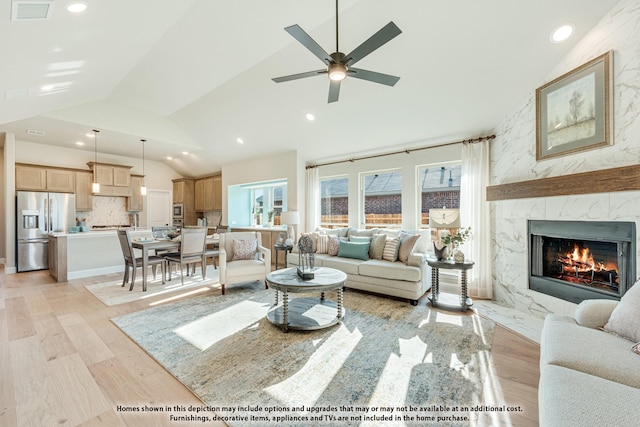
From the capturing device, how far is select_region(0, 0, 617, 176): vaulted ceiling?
2.61 metres

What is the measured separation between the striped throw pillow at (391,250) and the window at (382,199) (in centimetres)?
93

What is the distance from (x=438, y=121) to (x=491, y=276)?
254 cm

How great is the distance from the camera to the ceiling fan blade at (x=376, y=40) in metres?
2.01

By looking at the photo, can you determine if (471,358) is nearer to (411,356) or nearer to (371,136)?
(411,356)

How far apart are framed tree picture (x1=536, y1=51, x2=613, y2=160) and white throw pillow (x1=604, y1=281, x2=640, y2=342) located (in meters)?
1.74

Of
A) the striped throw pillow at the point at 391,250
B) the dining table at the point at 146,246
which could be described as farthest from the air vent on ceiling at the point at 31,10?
the striped throw pillow at the point at 391,250

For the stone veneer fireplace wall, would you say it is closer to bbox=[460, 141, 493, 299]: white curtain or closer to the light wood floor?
bbox=[460, 141, 493, 299]: white curtain

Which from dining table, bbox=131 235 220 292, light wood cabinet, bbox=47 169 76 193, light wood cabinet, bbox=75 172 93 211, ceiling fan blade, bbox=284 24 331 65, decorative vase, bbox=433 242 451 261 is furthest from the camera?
light wood cabinet, bbox=75 172 93 211

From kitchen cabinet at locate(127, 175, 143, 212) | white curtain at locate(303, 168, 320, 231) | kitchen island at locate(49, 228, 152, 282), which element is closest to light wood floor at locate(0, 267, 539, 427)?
kitchen island at locate(49, 228, 152, 282)

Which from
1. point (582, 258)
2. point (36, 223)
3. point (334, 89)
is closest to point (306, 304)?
point (334, 89)

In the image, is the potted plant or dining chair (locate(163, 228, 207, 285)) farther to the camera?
dining chair (locate(163, 228, 207, 285))

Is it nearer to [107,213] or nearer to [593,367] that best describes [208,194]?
[107,213]

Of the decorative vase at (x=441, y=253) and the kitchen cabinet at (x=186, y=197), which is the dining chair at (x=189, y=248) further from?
the kitchen cabinet at (x=186, y=197)

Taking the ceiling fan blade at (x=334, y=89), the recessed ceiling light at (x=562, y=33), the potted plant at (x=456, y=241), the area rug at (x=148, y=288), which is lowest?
the area rug at (x=148, y=288)
